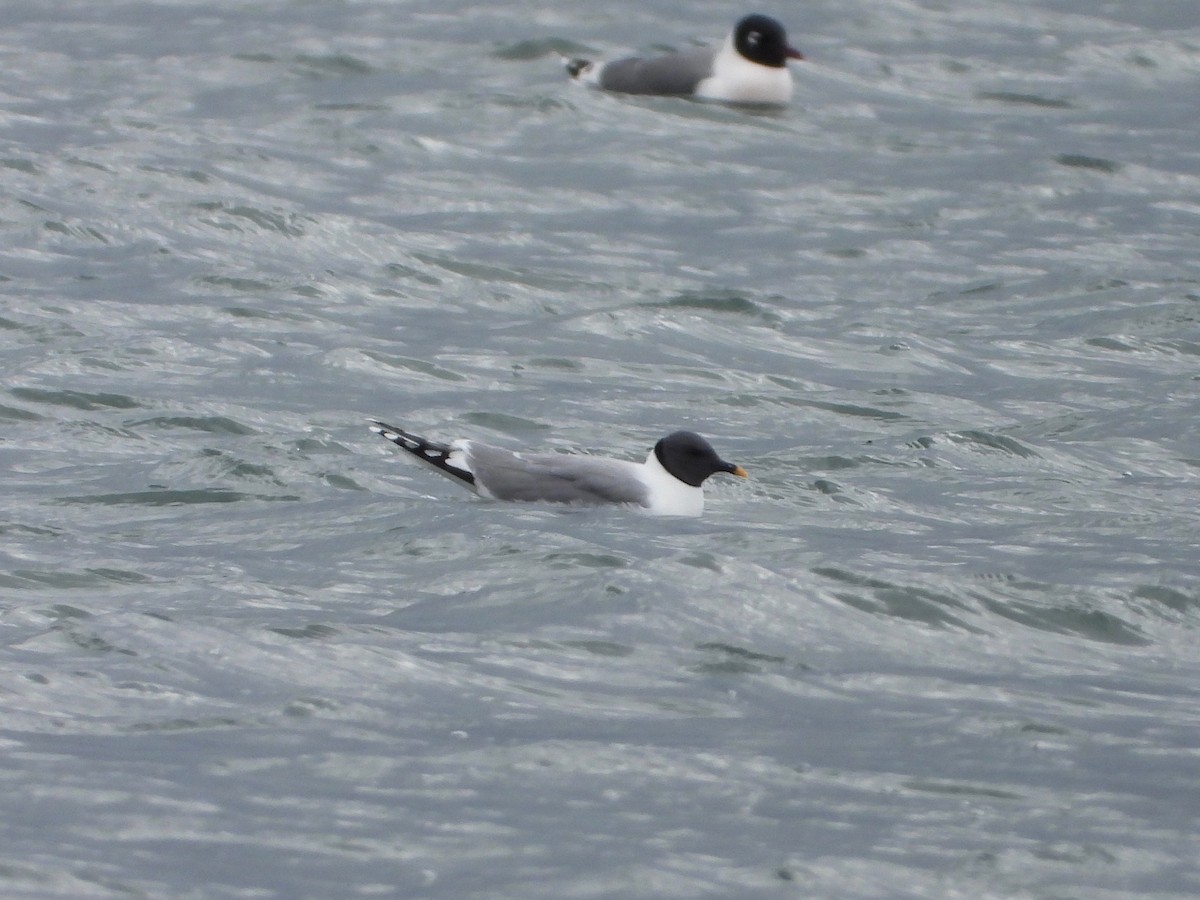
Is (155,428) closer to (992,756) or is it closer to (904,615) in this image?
(904,615)

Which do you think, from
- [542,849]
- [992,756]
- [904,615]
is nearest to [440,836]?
[542,849]

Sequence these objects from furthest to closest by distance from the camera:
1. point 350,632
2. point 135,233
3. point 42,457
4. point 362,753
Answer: point 135,233 → point 42,457 → point 350,632 → point 362,753

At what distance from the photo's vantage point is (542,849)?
6043mm

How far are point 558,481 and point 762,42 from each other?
9892 millimetres

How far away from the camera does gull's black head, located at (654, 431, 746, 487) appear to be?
1014 centimetres

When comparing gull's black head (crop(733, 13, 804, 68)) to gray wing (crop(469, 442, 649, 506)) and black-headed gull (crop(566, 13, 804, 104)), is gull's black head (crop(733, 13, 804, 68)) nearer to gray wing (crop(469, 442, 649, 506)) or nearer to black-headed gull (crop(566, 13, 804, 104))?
black-headed gull (crop(566, 13, 804, 104))

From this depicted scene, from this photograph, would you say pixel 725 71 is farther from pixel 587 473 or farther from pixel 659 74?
pixel 587 473

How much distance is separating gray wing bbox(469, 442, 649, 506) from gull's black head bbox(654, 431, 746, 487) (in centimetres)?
17

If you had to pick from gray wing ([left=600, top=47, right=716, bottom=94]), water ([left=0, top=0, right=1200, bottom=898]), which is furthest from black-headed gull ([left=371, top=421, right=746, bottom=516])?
gray wing ([left=600, top=47, right=716, bottom=94])

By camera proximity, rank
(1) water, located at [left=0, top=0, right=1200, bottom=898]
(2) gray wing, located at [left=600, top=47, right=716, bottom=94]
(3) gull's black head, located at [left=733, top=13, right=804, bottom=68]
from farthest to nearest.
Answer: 1. (2) gray wing, located at [left=600, top=47, right=716, bottom=94]
2. (3) gull's black head, located at [left=733, top=13, right=804, bottom=68]
3. (1) water, located at [left=0, top=0, right=1200, bottom=898]

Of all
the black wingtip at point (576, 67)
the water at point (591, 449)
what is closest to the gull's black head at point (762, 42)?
the water at point (591, 449)

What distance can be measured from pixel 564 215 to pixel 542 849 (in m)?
10.5

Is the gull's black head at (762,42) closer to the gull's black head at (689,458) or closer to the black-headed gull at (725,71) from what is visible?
the black-headed gull at (725,71)

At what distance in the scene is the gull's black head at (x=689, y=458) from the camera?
33.3 ft
